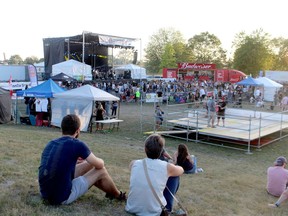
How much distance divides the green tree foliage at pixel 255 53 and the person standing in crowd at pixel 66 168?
228 ft

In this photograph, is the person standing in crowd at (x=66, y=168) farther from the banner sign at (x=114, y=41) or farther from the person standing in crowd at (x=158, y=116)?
the banner sign at (x=114, y=41)

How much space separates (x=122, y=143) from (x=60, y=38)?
25625 millimetres

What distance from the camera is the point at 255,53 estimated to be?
226 ft

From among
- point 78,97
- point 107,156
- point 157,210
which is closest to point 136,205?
point 157,210

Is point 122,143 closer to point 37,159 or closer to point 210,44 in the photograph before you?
point 37,159

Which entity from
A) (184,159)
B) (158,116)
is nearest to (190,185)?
(184,159)

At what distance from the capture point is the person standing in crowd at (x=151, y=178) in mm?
3871

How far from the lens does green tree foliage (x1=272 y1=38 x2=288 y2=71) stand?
85938mm

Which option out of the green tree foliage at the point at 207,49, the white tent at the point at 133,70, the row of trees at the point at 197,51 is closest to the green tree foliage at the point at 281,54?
the row of trees at the point at 197,51

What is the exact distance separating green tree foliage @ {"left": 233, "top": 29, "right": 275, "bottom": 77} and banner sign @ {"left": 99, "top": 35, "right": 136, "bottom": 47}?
3819cm

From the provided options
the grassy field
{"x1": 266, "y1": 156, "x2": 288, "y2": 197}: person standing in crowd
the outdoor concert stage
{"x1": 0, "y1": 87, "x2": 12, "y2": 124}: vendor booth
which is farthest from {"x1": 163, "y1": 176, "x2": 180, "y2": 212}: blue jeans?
{"x1": 0, "y1": 87, "x2": 12, "y2": 124}: vendor booth

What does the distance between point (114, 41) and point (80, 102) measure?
70.2ft

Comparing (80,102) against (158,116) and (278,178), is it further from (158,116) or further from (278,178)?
(278,178)

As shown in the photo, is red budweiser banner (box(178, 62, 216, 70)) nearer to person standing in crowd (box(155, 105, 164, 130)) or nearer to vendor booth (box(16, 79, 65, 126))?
vendor booth (box(16, 79, 65, 126))
